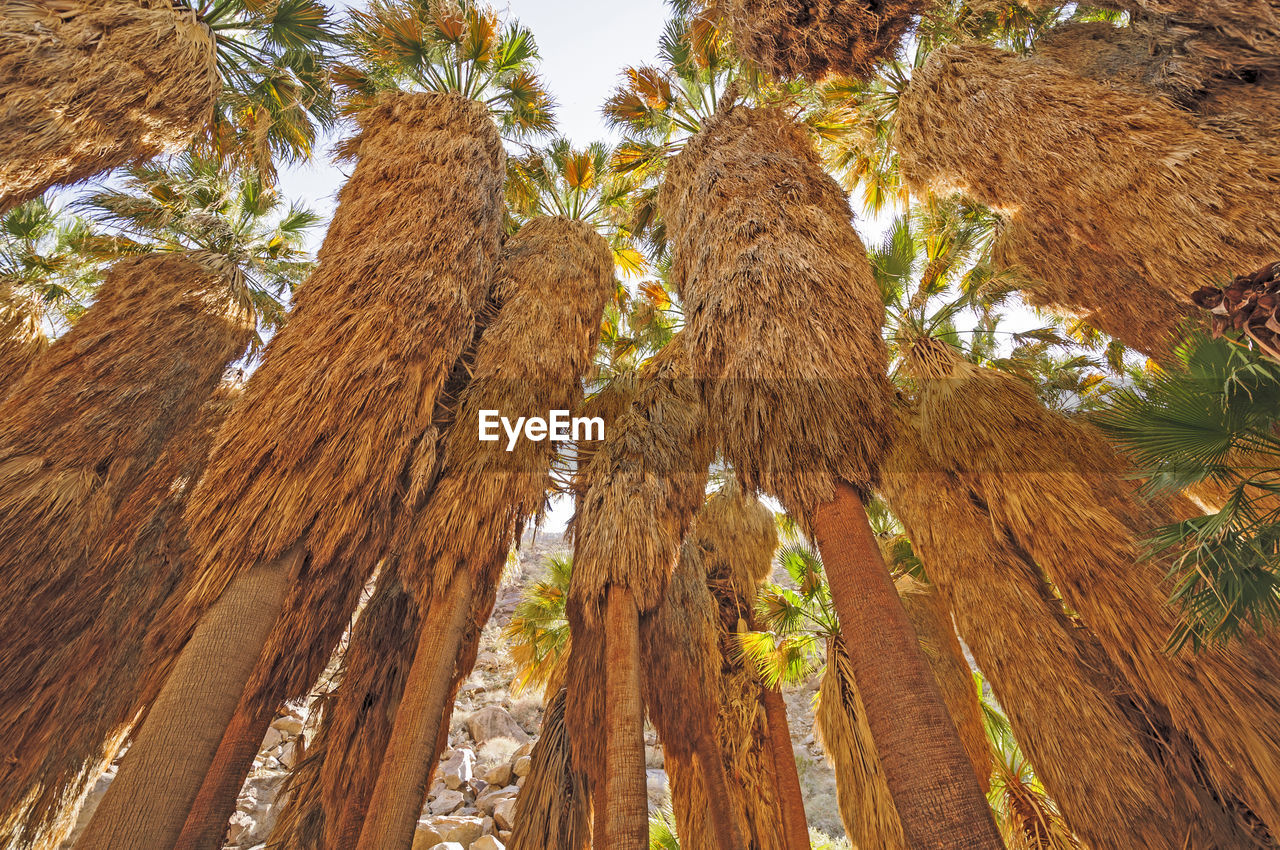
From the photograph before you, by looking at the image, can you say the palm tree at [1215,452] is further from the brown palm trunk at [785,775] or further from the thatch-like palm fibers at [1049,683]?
the brown palm trunk at [785,775]

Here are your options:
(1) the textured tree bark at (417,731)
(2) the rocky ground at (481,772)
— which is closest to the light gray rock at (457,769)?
(2) the rocky ground at (481,772)

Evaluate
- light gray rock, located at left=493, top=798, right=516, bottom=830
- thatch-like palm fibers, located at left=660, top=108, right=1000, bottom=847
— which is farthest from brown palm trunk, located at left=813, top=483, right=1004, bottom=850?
light gray rock, located at left=493, top=798, right=516, bottom=830

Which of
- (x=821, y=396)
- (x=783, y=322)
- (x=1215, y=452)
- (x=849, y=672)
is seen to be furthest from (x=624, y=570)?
(x=1215, y=452)

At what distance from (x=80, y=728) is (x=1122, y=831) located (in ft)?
44.2

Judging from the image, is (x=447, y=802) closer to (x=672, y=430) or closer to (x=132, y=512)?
(x=132, y=512)

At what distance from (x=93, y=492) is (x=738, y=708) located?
10958 millimetres

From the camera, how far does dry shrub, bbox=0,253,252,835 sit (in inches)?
288

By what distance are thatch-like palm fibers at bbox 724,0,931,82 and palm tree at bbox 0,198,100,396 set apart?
14.2 meters

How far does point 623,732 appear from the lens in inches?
243

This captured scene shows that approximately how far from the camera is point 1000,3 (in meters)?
8.73

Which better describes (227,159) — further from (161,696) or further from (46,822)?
(46,822)

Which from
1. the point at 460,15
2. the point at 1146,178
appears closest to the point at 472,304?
the point at 460,15

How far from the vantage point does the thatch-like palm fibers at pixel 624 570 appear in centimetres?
602

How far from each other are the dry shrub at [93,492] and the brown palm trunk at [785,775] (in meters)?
10.6
